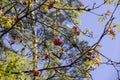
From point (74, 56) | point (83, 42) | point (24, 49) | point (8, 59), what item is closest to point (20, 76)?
point (8, 59)

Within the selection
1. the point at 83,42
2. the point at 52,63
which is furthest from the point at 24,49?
the point at 83,42

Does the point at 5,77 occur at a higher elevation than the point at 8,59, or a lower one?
lower

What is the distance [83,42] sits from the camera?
16938 millimetres

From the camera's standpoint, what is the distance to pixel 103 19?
7.36 metres

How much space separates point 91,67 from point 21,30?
144cm

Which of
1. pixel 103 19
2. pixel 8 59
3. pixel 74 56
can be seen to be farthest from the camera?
pixel 74 56

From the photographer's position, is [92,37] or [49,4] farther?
[92,37]

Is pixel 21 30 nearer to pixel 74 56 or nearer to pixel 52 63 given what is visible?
pixel 52 63

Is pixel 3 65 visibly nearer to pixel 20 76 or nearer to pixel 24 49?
pixel 20 76

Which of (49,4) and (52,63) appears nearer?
(49,4)

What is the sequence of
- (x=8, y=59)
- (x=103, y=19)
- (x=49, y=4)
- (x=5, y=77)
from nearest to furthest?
1. (x=5, y=77)
2. (x=8, y=59)
3. (x=49, y=4)
4. (x=103, y=19)

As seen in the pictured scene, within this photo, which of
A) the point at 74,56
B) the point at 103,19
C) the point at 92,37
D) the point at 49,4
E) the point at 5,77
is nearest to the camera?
the point at 5,77

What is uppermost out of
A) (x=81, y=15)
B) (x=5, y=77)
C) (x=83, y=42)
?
(x=83, y=42)

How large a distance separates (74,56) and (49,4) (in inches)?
75.5
